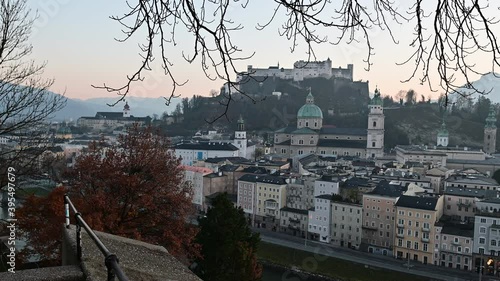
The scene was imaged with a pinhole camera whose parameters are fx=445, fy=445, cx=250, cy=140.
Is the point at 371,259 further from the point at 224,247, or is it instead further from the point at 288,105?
the point at 288,105

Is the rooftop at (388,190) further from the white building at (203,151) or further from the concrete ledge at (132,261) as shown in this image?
the white building at (203,151)

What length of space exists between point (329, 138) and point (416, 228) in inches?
865

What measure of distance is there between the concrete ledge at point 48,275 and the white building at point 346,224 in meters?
17.3

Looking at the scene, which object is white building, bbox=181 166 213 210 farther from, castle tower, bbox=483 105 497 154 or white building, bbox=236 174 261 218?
castle tower, bbox=483 105 497 154

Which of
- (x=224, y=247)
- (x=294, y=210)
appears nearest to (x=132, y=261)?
(x=224, y=247)

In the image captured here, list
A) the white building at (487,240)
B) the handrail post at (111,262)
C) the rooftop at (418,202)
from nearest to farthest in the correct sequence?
the handrail post at (111,262) < the white building at (487,240) < the rooftop at (418,202)

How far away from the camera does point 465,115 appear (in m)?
45.9

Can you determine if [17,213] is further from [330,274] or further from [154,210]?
[330,274]

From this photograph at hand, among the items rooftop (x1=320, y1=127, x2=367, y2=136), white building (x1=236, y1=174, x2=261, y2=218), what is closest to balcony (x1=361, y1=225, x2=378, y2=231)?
white building (x1=236, y1=174, x2=261, y2=218)

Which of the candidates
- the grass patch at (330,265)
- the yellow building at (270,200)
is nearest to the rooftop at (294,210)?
the yellow building at (270,200)

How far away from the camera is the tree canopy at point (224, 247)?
28.4 ft

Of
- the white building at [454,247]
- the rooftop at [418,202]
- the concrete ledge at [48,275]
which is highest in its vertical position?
the concrete ledge at [48,275]

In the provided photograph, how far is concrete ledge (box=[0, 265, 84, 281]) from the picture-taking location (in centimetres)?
165

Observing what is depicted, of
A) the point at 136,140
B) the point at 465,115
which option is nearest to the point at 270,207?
the point at 136,140
